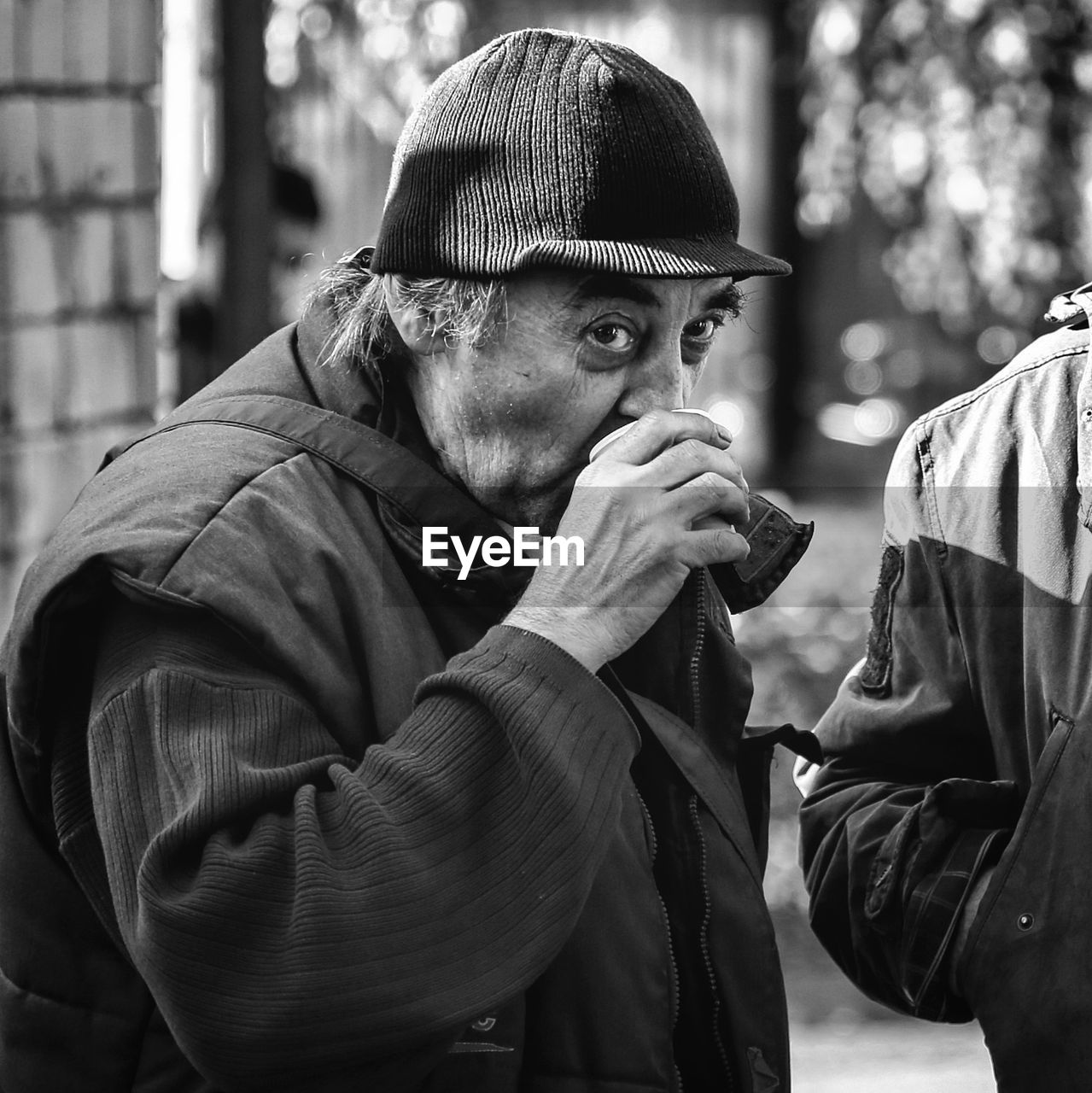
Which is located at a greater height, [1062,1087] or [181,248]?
[181,248]

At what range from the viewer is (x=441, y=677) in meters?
1.55

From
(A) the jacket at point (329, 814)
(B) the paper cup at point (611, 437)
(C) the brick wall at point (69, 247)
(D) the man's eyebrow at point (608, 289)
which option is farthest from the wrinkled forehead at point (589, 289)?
(C) the brick wall at point (69, 247)

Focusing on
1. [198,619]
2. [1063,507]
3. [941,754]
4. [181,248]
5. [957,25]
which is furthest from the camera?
[957,25]

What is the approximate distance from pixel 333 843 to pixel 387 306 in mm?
678

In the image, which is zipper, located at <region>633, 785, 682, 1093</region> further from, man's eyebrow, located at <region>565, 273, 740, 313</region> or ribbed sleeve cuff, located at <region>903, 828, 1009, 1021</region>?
man's eyebrow, located at <region>565, 273, 740, 313</region>

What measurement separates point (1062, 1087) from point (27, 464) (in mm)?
2102

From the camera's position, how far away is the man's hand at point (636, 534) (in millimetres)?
1636

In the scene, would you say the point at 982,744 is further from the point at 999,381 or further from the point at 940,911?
the point at 999,381

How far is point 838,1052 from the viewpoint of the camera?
416 cm

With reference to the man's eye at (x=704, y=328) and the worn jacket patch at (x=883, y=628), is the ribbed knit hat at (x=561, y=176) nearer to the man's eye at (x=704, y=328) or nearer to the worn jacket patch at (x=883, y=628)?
the man's eye at (x=704, y=328)

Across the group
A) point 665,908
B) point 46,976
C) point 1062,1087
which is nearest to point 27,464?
point 46,976

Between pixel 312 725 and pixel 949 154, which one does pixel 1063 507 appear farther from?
pixel 949 154

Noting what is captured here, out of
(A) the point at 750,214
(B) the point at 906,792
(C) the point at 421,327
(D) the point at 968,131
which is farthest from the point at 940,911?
(A) the point at 750,214

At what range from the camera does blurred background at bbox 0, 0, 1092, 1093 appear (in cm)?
310
